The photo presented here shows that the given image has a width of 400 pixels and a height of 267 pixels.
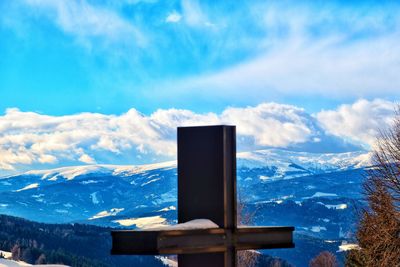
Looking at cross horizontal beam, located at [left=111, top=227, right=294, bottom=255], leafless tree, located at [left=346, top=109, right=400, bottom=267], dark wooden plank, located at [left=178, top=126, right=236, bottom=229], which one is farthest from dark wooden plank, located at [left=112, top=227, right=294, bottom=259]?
leafless tree, located at [left=346, top=109, right=400, bottom=267]

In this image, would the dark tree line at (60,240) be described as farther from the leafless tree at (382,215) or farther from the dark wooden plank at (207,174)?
the dark wooden plank at (207,174)

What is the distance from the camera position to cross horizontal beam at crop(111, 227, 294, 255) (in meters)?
5.71

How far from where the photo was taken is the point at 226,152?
6.29 m

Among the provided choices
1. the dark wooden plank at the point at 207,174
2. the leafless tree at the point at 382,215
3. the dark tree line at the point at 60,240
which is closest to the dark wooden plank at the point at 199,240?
the dark wooden plank at the point at 207,174

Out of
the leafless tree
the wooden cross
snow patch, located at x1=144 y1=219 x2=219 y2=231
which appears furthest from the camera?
the leafless tree

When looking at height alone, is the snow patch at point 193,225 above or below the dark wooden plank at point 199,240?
above

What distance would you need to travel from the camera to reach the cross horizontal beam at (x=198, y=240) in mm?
5715

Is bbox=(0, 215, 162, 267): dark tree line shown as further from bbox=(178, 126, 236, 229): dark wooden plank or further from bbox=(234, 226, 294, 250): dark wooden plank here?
bbox=(178, 126, 236, 229): dark wooden plank

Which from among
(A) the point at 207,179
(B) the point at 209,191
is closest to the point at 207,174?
(A) the point at 207,179

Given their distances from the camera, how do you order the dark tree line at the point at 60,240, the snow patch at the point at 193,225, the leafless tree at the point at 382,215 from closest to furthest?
the snow patch at the point at 193,225 → the leafless tree at the point at 382,215 → the dark tree line at the point at 60,240

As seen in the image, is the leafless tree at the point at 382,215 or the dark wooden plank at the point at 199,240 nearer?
the dark wooden plank at the point at 199,240

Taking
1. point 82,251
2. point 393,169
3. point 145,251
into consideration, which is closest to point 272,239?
point 145,251

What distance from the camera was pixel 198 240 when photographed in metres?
6.04

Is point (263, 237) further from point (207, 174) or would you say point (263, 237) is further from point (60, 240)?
point (60, 240)
